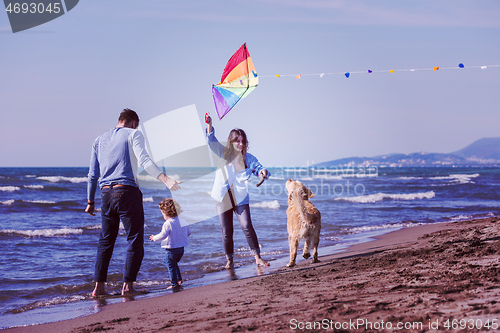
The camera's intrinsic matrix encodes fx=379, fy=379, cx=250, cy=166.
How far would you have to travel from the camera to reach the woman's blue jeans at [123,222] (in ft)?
13.1

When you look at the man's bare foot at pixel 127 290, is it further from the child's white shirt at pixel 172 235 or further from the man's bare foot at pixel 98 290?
the child's white shirt at pixel 172 235

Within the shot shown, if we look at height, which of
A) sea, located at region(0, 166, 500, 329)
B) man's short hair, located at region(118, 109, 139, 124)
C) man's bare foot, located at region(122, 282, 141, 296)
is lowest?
sea, located at region(0, 166, 500, 329)

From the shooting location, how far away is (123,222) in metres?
4.08

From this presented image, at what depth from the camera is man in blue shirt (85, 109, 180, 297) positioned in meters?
3.99

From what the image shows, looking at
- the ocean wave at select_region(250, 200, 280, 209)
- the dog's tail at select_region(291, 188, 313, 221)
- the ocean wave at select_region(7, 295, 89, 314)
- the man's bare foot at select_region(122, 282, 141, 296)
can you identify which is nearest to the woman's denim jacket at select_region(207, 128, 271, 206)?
the dog's tail at select_region(291, 188, 313, 221)

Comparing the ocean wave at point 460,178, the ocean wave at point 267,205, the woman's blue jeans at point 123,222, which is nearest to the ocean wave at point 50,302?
the woman's blue jeans at point 123,222

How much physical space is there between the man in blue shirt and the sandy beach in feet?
1.93

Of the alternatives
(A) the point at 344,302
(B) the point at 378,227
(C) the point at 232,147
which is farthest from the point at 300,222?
(B) the point at 378,227

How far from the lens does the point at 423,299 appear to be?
2.50 meters

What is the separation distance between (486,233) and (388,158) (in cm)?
9797

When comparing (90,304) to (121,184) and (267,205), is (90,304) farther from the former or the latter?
(267,205)

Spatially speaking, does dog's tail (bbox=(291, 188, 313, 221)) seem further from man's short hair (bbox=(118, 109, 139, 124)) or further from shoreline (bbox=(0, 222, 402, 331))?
man's short hair (bbox=(118, 109, 139, 124))

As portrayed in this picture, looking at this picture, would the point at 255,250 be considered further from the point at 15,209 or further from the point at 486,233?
the point at 15,209

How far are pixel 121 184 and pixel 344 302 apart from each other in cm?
253
